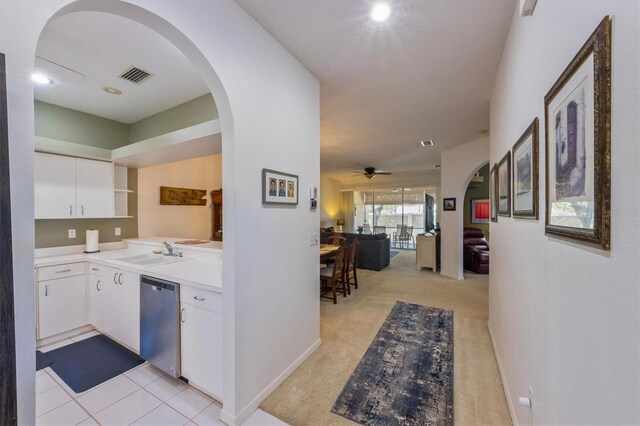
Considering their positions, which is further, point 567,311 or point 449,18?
point 449,18

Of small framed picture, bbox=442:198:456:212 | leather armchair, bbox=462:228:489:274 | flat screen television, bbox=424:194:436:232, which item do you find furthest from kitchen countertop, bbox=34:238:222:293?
flat screen television, bbox=424:194:436:232

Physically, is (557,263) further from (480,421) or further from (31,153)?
(31,153)

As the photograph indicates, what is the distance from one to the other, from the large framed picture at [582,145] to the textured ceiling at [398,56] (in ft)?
3.93

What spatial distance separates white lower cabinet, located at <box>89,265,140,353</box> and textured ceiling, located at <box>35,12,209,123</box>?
1.93 metres

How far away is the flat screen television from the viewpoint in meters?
9.07

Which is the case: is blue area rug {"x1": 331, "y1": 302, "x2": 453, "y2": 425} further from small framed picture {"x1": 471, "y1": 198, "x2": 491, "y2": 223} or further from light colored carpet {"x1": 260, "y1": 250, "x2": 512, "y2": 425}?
small framed picture {"x1": 471, "y1": 198, "x2": 491, "y2": 223}

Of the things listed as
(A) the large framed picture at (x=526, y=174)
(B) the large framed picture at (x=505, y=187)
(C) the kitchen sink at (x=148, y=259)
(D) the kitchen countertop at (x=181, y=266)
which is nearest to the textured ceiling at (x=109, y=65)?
(D) the kitchen countertop at (x=181, y=266)

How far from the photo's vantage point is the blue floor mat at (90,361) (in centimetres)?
219

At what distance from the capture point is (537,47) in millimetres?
1260

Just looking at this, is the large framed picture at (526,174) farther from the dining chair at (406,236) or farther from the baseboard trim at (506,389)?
the dining chair at (406,236)

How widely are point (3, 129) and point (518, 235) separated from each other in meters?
2.41

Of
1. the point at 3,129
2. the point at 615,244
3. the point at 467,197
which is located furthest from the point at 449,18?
the point at 467,197

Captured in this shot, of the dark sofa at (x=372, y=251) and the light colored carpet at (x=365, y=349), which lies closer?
the light colored carpet at (x=365, y=349)

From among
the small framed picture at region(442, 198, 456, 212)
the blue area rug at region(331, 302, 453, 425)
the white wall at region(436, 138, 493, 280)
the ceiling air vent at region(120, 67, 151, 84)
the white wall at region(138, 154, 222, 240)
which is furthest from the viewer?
the small framed picture at region(442, 198, 456, 212)
